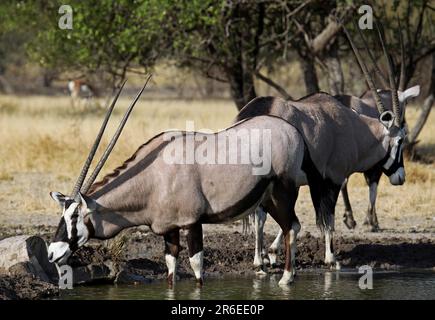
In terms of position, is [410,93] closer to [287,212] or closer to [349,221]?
[349,221]

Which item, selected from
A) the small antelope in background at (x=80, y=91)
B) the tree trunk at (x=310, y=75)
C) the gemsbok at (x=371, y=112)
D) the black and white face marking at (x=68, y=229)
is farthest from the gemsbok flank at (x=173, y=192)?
the small antelope in background at (x=80, y=91)

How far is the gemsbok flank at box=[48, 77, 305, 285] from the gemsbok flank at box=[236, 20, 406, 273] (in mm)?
731

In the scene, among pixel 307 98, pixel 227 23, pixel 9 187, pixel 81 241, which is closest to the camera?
pixel 81 241

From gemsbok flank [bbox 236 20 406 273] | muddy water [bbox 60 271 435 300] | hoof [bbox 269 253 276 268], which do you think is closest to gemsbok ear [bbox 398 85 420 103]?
gemsbok flank [bbox 236 20 406 273]

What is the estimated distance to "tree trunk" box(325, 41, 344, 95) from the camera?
13430mm

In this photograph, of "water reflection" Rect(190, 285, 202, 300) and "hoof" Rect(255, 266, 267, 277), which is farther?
"hoof" Rect(255, 266, 267, 277)

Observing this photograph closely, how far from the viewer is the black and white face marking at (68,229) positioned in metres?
6.13

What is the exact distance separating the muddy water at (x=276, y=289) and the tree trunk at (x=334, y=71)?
6.08 m

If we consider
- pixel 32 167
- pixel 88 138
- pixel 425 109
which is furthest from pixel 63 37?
pixel 425 109

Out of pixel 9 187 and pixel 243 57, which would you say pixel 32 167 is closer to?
pixel 9 187

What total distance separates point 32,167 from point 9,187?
155cm

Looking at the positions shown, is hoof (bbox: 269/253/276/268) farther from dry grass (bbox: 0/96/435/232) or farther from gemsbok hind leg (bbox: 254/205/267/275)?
dry grass (bbox: 0/96/435/232)

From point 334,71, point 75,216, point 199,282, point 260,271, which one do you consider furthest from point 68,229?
point 334,71

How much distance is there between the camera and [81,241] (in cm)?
621
